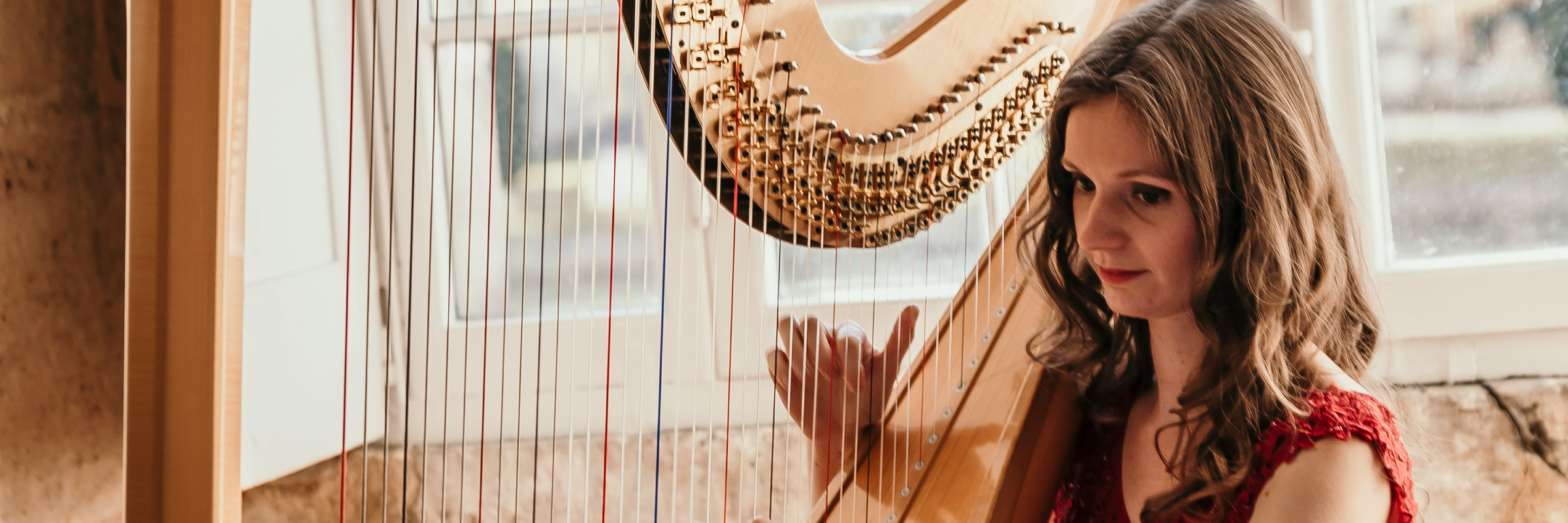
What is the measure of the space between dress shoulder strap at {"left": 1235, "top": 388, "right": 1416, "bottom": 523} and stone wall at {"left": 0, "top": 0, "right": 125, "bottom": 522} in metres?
0.93

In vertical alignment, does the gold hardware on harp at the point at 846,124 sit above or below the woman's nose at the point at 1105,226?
above

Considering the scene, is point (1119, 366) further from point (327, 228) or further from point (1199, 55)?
point (327, 228)

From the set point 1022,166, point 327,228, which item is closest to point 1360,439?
point 1022,166

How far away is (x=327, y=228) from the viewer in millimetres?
1750

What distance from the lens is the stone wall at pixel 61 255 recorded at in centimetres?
39

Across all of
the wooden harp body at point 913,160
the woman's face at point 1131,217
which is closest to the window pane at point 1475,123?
the wooden harp body at point 913,160

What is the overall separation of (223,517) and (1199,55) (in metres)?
0.90

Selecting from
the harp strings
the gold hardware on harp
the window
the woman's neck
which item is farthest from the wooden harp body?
the window

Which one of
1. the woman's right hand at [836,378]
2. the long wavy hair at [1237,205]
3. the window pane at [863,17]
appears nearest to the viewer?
the long wavy hair at [1237,205]

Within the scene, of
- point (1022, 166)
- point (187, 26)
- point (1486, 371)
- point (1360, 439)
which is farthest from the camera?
point (1022, 166)

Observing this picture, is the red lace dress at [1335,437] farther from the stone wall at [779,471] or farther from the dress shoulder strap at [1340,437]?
the stone wall at [779,471]

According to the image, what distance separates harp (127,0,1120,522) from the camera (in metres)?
0.33

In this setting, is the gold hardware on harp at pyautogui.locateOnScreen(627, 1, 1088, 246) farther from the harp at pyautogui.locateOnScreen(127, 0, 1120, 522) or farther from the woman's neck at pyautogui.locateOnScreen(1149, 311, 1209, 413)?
the woman's neck at pyautogui.locateOnScreen(1149, 311, 1209, 413)

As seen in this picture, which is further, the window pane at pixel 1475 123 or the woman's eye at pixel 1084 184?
the window pane at pixel 1475 123
